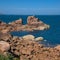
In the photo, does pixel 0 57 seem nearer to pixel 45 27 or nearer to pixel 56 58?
pixel 56 58

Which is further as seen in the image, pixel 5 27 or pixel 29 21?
pixel 29 21

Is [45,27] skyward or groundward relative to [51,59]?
groundward

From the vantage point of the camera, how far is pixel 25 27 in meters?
85.4

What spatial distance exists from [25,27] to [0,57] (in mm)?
69693

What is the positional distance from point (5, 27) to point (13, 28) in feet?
17.2

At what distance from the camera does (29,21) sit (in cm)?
8981

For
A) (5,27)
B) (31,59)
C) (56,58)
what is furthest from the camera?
(5,27)

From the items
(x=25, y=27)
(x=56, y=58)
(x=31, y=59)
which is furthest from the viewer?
(x=25, y=27)

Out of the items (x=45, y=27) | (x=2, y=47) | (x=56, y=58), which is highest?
(x=2, y=47)

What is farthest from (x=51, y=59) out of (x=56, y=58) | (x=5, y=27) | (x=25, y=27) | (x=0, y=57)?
A: (x=25, y=27)

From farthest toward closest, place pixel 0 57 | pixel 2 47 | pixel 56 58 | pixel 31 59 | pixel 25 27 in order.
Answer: pixel 25 27 → pixel 56 58 → pixel 31 59 → pixel 2 47 → pixel 0 57

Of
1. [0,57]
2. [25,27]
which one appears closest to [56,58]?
[0,57]

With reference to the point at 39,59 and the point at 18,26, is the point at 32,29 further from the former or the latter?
the point at 39,59

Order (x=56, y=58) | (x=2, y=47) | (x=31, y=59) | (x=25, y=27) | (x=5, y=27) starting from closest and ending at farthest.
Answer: (x=2, y=47), (x=31, y=59), (x=56, y=58), (x=5, y=27), (x=25, y=27)
